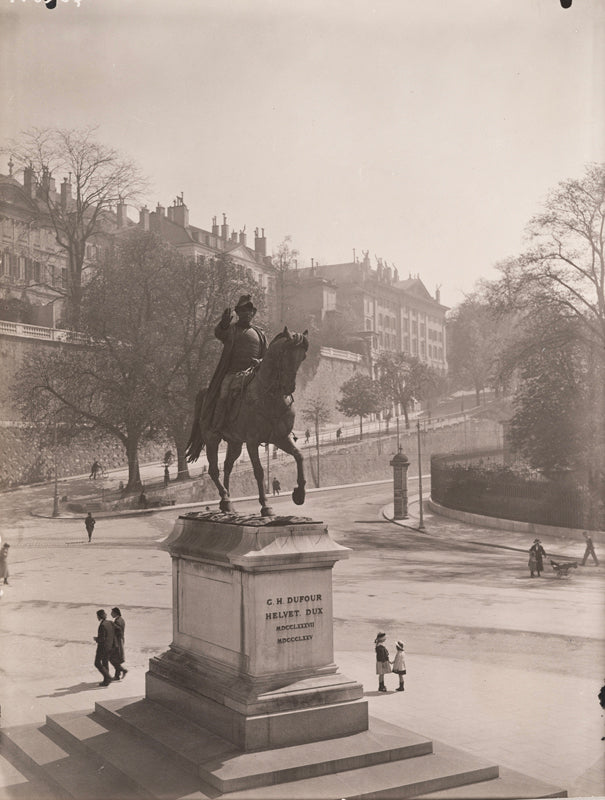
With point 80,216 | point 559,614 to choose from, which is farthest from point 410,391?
point 559,614

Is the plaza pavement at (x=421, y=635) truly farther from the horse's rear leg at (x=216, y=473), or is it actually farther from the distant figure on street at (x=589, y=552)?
the horse's rear leg at (x=216, y=473)

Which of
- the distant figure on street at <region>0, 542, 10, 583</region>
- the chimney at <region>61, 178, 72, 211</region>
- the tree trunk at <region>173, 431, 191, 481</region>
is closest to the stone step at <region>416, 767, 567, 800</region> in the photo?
the distant figure on street at <region>0, 542, 10, 583</region>

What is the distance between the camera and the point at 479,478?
2520cm

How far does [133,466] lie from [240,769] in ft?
63.9

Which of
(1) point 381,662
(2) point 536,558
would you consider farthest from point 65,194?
(1) point 381,662

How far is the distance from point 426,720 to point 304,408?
30083 millimetres

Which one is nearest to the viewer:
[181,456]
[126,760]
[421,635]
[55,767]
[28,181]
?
[126,760]

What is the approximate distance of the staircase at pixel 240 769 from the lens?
7.34 metres

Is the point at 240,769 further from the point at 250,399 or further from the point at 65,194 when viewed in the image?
the point at 65,194

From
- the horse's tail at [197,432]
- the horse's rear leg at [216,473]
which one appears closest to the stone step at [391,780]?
the horse's rear leg at [216,473]

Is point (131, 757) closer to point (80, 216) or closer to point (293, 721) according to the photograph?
point (293, 721)

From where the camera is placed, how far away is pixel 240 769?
744 centimetres

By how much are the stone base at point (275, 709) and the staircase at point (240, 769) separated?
12 cm

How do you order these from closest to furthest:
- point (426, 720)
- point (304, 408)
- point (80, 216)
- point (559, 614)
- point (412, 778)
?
1. point (412, 778)
2. point (426, 720)
3. point (559, 614)
4. point (80, 216)
5. point (304, 408)
